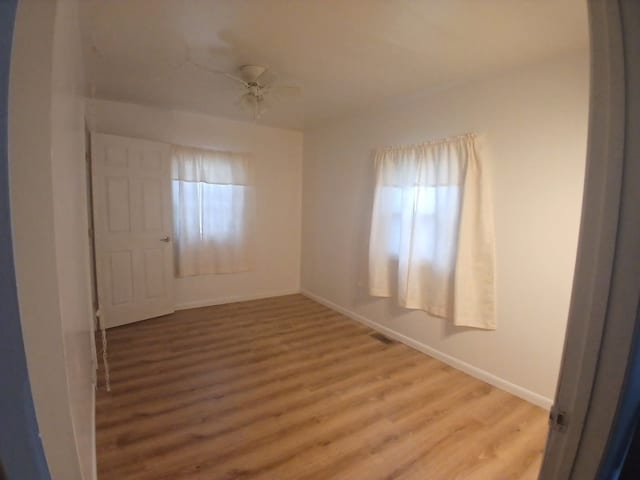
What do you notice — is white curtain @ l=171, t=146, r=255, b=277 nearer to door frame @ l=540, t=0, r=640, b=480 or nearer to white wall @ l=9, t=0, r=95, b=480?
white wall @ l=9, t=0, r=95, b=480

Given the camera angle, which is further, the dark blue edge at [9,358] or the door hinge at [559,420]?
the door hinge at [559,420]

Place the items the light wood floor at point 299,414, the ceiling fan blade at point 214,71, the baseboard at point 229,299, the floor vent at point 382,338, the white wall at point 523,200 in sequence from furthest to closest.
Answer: the baseboard at point 229,299 → the floor vent at point 382,338 → the ceiling fan blade at point 214,71 → the white wall at point 523,200 → the light wood floor at point 299,414

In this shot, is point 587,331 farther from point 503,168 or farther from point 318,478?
point 503,168

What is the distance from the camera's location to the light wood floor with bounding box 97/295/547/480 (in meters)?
1.57

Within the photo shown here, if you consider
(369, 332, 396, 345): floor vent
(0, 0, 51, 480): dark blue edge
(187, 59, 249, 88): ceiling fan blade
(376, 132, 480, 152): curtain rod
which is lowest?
(369, 332, 396, 345): floor vent

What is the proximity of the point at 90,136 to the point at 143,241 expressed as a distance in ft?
3.76

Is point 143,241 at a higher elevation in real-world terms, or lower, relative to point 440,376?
higher

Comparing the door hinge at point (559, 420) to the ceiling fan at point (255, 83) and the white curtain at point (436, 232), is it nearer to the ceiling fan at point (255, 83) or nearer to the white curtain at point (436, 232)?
the white curtain at point (436, 232)

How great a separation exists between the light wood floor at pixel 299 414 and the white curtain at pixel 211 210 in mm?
1117

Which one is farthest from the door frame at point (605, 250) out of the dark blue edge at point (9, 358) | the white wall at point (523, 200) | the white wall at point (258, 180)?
the white wall at point (258, 180)

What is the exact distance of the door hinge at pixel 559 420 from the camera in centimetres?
66

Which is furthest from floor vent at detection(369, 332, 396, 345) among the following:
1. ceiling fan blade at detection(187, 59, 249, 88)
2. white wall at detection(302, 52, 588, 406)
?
ceiling fan blade at detection(187, 59, 249, 88)

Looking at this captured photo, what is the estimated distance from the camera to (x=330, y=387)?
7.43 feet

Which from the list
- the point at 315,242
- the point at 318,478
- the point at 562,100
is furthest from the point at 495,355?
the point at 315,242
